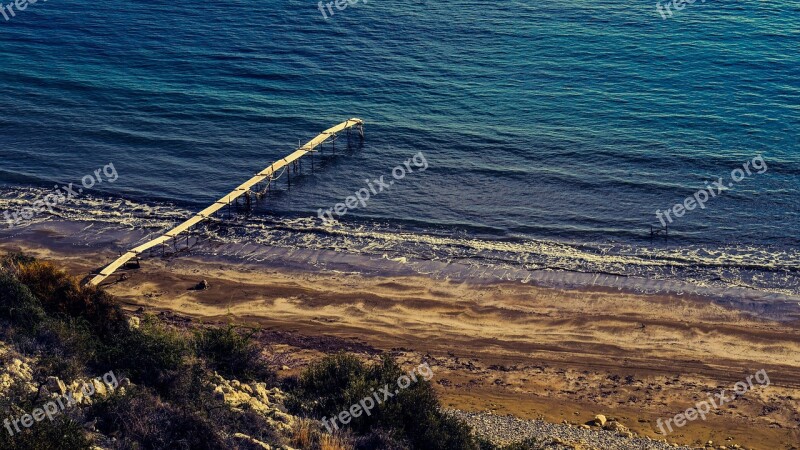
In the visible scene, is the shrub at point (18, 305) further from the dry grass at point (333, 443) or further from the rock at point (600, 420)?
the rock at point (600, 420)

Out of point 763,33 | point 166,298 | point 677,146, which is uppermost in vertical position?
point 763,33

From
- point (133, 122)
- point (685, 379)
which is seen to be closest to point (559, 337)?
point (685, 379)

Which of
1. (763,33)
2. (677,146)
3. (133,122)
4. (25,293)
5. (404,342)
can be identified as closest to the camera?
(25,293)

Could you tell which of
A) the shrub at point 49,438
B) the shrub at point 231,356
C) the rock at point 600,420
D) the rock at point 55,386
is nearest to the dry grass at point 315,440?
the shrub at point 231,356

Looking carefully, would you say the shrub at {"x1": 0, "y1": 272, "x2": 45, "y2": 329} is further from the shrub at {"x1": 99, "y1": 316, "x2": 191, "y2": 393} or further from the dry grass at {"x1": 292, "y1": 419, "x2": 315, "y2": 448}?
the dry grass at {"x1": 292, "y1": 419, "x2": 315, "y2": 448}

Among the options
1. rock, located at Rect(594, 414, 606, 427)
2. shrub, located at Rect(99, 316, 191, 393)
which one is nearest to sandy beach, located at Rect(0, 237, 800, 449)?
rock, located at Rect(594, 414, 606, 427)

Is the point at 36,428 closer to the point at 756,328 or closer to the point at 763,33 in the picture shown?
the point at 756,328
